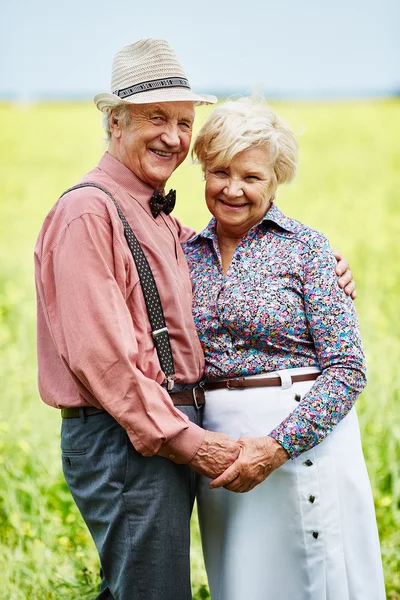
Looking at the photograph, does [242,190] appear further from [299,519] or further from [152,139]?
[299,519]

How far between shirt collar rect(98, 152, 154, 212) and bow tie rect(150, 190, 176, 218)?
0.02m

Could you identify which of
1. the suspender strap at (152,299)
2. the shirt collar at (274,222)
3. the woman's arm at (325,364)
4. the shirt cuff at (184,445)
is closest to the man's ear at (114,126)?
the suspender strap at (152,299)

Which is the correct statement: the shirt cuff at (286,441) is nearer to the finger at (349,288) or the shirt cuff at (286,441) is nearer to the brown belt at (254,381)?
the brown belt at (254,381)

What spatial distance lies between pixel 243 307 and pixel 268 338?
0.46 feet

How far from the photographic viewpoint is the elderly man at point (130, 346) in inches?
97.9

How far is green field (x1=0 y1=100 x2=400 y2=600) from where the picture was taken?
396 cm

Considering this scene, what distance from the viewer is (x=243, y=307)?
9.29ft

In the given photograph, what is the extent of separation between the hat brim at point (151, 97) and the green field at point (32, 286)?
0.51 m

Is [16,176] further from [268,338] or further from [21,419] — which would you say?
[268,338]

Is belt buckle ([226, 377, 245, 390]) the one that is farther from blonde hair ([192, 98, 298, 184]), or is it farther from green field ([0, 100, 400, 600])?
green field ([0, 100, 400, 600])

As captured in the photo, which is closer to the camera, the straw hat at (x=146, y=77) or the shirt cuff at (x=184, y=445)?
the shirt cuff at (x=184, y=445)

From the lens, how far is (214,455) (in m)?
2.68

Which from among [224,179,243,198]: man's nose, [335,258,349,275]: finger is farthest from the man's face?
[335,258,349,275]: finger

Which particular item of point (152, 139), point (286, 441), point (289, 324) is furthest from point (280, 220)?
point (286, 441)
